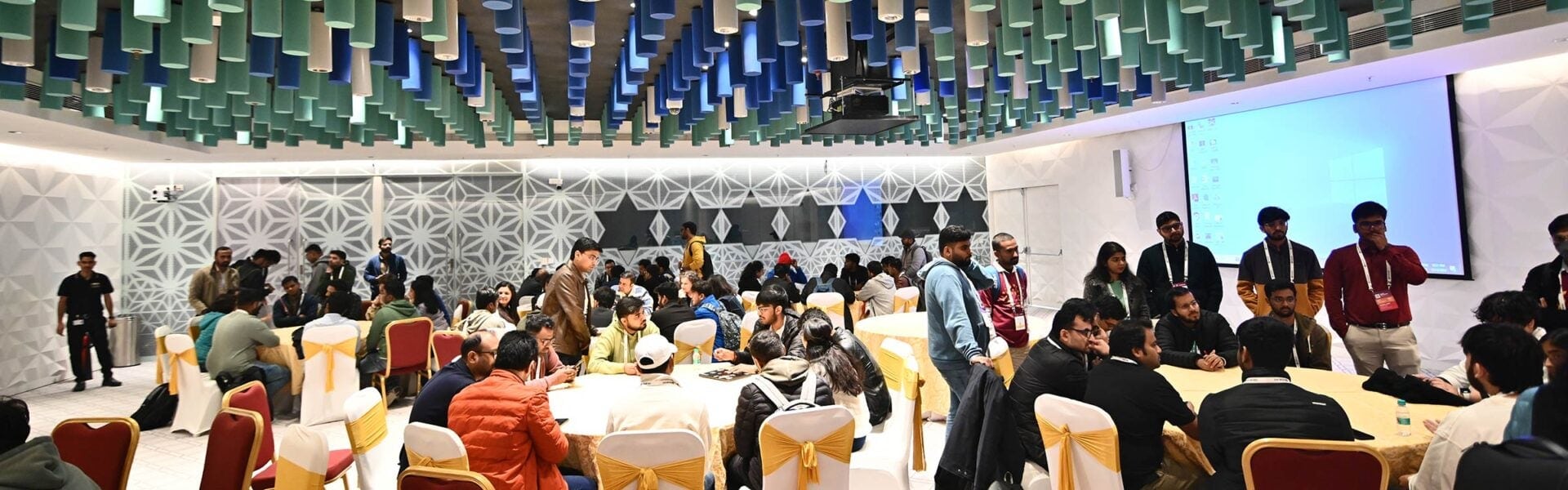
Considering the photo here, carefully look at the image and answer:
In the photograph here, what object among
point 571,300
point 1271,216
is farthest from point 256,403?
point 1271,216

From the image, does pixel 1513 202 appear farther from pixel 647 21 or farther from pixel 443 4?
pixel 443 4

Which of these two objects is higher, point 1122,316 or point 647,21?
point 647,21

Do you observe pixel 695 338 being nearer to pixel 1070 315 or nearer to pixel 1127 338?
pixel 1070 315

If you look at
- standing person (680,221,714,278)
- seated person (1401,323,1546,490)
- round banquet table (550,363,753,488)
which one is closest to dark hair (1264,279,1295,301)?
seated person (1401,323,1546,490)

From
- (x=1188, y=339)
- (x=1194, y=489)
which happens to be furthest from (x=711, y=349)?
(x=1194, y=489)

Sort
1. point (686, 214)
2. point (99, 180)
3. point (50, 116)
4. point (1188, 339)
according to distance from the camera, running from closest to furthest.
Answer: point (1188, 339) < point (50, 116) < point (99, 180) < point (686, 214)

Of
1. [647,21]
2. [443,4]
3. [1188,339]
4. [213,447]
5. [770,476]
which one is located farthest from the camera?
[1188,339]

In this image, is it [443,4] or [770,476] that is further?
[443,4]

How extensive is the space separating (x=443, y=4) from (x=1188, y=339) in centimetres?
439

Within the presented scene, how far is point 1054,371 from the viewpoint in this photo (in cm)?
342

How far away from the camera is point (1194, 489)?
326 cm

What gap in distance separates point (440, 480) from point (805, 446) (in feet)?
4.36

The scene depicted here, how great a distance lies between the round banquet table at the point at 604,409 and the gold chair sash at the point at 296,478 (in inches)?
39.1

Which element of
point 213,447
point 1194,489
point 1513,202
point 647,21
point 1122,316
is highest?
point 647,21
